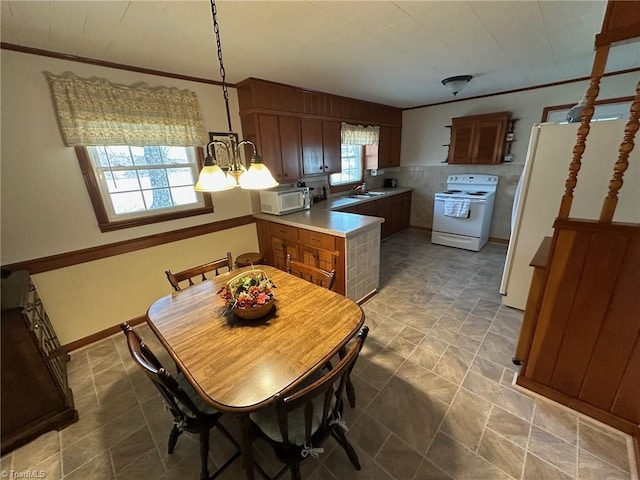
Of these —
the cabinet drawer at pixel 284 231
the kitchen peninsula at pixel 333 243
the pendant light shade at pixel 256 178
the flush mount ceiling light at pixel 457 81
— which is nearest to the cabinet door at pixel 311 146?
the kitchen peninsula at pixel 333 243

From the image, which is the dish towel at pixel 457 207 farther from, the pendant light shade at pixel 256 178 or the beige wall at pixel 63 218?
the pendant light shade at pixel 256 178

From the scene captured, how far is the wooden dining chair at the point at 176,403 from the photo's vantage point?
3.34 feet

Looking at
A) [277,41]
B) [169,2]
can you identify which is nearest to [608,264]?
[277,41]

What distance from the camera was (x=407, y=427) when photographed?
1550mm

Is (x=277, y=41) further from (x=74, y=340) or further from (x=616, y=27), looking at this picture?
(x=74, y=340)

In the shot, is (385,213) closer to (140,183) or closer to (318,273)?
(318,273)

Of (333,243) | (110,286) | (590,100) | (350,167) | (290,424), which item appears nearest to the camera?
(290,424)

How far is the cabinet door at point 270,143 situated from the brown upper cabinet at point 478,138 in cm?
312

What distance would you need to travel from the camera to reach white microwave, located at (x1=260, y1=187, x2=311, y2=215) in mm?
3105

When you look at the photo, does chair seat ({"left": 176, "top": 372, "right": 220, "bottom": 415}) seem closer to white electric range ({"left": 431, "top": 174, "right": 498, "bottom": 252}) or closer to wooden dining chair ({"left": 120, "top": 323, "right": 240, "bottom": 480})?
wooden dining chair ({"left": 120, "top": 323, "right": 240, "bottom": 480})

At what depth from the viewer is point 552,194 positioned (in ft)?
7.43

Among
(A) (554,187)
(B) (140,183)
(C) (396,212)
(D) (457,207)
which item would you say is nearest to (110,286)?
(B) (140,183)

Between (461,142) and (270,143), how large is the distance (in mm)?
3279

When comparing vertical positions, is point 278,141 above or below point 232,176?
above
